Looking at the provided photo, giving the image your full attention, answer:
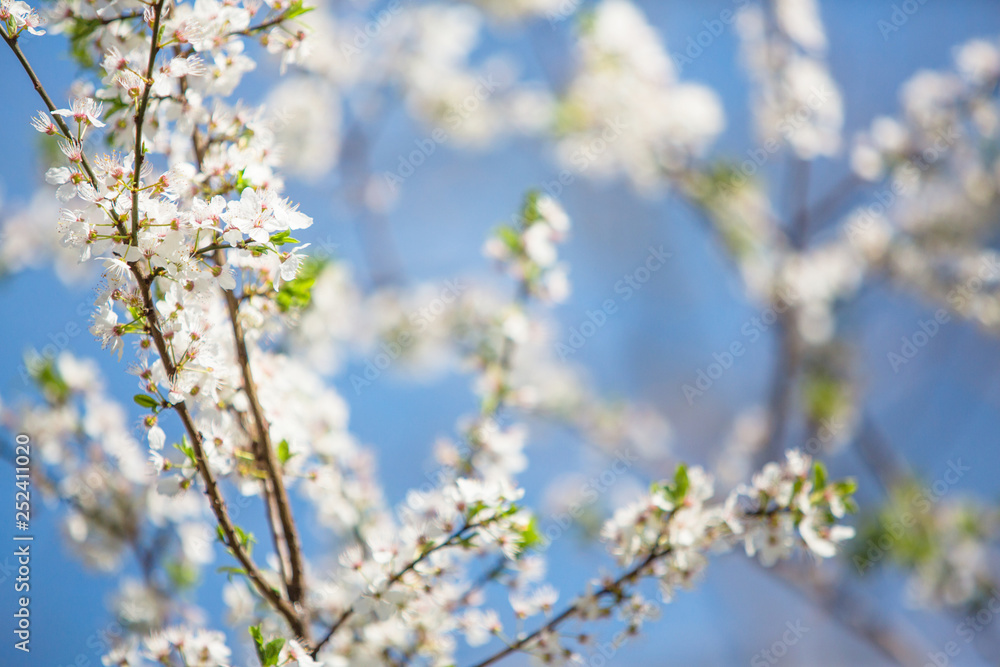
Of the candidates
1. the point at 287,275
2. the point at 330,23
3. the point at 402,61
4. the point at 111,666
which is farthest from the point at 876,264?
the point at 111,666

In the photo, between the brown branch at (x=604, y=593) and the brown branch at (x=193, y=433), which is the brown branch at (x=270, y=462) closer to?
the brown branch at (x=193, y=433)

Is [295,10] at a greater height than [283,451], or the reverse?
[295,10]

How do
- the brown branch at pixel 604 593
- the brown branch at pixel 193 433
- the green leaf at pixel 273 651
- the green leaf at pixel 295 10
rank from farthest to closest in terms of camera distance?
the brown branch at pixel 604 593 < the green leaf at pixel 295 10 < the green leaf at pixel 273 651 < the brown branch at pixel 193 433

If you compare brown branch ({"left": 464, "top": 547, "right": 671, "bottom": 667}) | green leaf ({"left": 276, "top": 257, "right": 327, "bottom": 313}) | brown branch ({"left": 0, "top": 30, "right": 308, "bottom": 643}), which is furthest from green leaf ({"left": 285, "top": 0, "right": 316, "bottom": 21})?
brown branch ({"left": 464, "top": 547, "right": 671, "bottom": 667})

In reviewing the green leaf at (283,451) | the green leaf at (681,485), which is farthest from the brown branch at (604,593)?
the green leaf at (283,451)

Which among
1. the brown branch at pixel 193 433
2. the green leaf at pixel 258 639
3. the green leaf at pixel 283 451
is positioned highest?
the green leaf at pixel 283 451

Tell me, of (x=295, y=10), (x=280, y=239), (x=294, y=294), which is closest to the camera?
(x=280, y=239)

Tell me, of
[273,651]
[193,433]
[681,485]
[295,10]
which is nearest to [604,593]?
[681,485]

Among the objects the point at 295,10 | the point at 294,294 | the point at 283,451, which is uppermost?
the point at 295,10

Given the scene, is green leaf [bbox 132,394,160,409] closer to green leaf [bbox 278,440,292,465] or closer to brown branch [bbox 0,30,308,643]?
brown branch [bbox 0,30,308,643]

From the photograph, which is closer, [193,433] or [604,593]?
[193,433]

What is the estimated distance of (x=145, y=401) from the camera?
3.69 feet

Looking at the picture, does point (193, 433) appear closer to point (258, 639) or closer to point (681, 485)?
point (258, 639)

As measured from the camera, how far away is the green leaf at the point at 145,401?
1.12 meters
